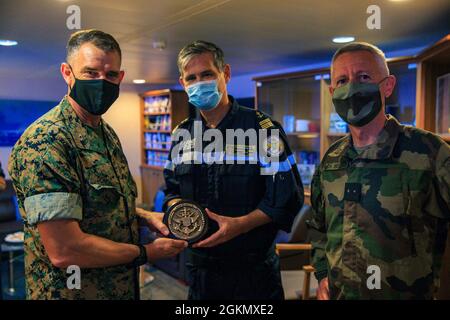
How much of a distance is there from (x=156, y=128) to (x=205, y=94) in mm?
5154

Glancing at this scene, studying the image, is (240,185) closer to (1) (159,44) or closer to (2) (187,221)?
(2) (187,221)

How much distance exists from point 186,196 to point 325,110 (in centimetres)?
248

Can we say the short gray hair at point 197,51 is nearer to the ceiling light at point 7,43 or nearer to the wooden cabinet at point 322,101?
the wooden cabinet at point 322,101

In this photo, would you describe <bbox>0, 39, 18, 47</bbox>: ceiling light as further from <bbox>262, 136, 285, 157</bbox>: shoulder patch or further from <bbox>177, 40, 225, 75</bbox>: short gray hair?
<bbox>262, 136, 285, 157</bbox>: shoulder patch

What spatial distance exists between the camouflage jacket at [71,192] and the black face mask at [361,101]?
2.74 ft

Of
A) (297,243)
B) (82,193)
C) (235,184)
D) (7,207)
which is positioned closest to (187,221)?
(235,184)

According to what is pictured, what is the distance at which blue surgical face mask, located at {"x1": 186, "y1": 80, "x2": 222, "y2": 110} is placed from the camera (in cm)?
165

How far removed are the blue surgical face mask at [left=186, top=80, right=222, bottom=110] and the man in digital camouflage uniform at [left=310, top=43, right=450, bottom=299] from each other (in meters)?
0.48

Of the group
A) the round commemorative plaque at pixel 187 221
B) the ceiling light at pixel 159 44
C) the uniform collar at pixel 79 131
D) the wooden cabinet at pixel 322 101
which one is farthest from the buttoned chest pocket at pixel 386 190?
the ceiling light at pixel 159 44

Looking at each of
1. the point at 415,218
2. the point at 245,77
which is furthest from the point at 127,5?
the point at 245,77

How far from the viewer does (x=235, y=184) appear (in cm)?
169

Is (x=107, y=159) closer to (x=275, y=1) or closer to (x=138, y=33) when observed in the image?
(x=275, y=1)

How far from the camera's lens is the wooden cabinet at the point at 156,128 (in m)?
6.25
